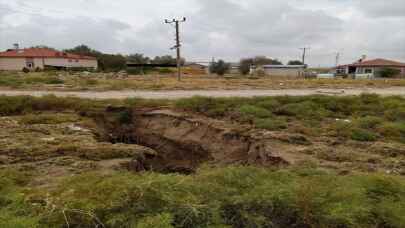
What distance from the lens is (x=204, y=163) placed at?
6.38 m

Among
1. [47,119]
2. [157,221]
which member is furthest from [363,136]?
[47,119]

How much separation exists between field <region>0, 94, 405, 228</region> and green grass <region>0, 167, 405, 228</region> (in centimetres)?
1

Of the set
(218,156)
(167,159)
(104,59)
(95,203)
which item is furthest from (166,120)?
(104,59)

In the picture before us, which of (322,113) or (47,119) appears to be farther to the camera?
(322,113)

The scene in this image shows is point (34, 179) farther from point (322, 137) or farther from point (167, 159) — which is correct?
point (322, 137)

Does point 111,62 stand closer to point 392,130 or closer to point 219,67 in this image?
point 219,67

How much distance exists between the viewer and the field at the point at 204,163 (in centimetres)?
315

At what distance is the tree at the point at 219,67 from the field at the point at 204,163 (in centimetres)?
4488

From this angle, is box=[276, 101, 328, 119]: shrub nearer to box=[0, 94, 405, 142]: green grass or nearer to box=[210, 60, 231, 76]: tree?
box=[0, 94, 405, 142]: green grass

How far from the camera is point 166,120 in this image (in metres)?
9.95

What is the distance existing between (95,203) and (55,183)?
1.49 m

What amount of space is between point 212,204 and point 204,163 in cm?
313

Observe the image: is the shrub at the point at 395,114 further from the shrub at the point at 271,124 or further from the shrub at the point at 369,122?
the shrub at the point at 271,124

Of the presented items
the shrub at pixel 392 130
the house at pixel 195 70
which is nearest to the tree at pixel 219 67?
the house at pixel 195 70
